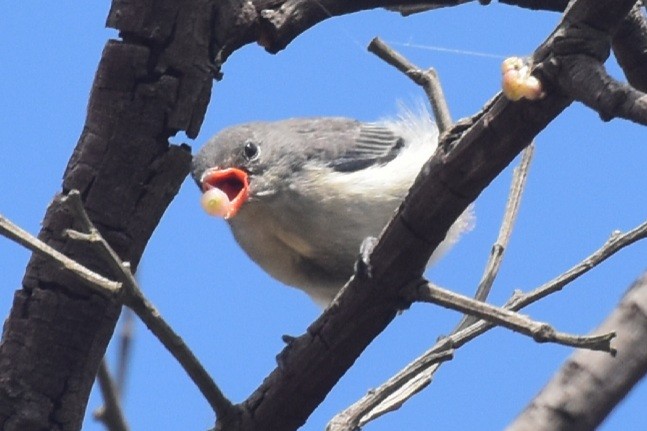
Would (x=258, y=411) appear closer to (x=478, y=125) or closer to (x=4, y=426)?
(x=4, y=426)

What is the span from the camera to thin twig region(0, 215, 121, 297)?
1781 mm

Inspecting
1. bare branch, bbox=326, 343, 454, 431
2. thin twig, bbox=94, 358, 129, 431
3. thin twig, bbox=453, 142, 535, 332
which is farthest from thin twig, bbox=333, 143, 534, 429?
thin twig, bbox=94, 358, 129, 431

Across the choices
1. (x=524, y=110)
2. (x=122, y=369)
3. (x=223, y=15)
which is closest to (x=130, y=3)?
(x=223, y=15)

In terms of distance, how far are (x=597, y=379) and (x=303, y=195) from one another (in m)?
1.94

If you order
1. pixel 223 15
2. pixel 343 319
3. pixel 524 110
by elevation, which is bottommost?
pixel 524 110

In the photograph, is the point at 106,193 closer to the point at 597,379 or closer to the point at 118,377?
the point at 118,377

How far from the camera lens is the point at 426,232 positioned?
6.85 feet

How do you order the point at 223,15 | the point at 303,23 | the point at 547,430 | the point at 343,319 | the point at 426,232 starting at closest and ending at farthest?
the point at 547,430, the point at 426,232, the point at 343,319, the point at 223,15, the point at 303,23

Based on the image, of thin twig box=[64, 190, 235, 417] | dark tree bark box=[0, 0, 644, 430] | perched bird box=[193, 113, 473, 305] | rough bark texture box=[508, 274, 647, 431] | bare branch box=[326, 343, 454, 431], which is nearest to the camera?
rough bark texture box=[508, 274, 647, 431]

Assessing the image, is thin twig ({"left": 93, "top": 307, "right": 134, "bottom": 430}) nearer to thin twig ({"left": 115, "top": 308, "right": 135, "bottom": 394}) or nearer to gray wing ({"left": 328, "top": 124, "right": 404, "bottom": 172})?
thin twig ({"left": 115, "top": 308, "right": 135, "bottom": 394})

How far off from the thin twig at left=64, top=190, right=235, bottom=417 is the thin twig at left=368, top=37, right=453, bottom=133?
82 cm

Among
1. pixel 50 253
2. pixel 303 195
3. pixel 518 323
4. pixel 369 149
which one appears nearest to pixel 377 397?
pixel 518 323

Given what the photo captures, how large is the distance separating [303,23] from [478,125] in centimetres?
82

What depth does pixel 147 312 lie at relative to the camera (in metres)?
1.95
